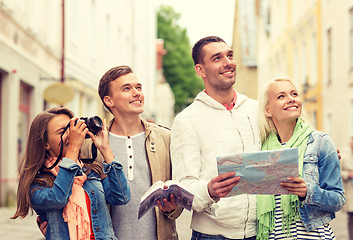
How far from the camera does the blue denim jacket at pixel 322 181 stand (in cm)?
336

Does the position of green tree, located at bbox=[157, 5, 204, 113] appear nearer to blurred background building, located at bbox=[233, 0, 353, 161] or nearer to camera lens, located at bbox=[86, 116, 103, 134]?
blurred background building, located at bbox=[233, 0, 353, 161]

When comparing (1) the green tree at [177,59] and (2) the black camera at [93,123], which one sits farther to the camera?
(1) the green tree at [177,59]

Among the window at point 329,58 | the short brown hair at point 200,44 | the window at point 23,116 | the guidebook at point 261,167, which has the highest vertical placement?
the window at point 329,58

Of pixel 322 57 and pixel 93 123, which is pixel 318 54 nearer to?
pixel 322 57

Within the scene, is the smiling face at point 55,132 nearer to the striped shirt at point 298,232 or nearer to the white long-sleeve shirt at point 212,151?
the white long-sleeve shirt at point 212,151

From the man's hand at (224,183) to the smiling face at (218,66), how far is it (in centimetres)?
76

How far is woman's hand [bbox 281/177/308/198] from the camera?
3.15 meters

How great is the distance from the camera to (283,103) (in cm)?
358

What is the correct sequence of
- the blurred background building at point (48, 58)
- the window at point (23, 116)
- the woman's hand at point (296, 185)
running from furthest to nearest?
the window at point (23, 116), the blurred background building at point (48, 58), the woman's hand at point (296, 185)

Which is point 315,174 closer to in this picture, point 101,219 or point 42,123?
point 101,219

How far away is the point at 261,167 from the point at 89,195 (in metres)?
1.11

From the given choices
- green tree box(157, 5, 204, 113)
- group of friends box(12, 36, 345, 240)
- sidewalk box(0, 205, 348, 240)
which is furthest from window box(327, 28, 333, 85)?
green tree box(157, 5, 204, 113)

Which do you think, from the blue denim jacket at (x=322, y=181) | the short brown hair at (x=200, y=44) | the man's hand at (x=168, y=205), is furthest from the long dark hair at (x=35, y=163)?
the blue denim jacket at (x=322, y=181)

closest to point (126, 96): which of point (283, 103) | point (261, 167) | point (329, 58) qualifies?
point (283, 103)
